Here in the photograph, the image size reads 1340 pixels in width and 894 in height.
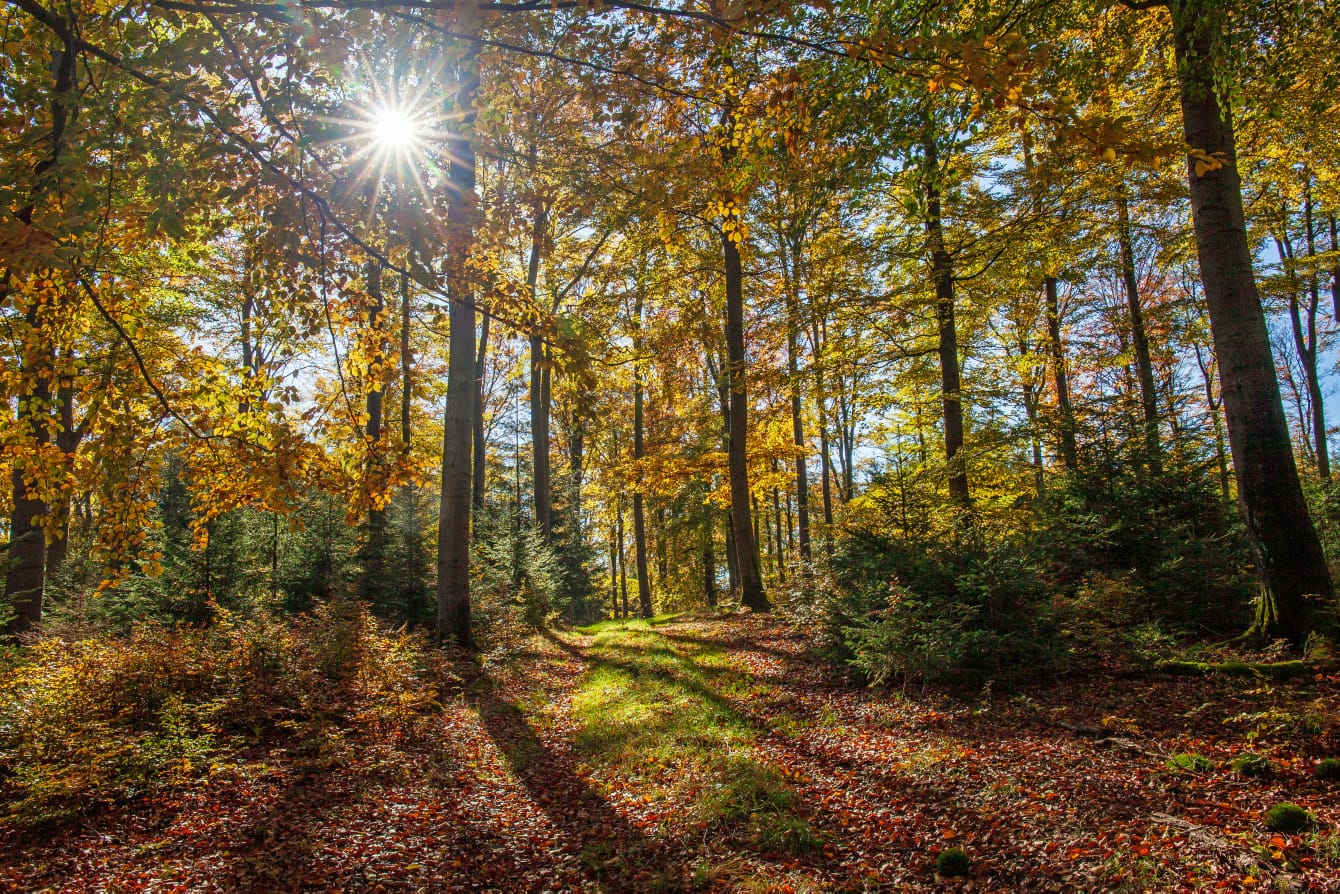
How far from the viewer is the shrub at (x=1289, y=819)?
3.31 meters

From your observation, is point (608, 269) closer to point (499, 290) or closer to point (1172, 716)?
point (499, 290)

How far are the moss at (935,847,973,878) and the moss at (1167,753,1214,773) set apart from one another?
1.70m

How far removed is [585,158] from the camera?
7.33 meters

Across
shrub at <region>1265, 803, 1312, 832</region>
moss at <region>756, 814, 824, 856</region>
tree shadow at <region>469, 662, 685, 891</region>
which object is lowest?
tree shadow at <region>469, 662, 685, 891</region>

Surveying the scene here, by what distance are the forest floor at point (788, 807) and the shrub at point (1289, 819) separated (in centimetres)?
9

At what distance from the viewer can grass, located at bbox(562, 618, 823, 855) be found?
4.31m

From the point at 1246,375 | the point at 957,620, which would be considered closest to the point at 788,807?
the point at 957,620

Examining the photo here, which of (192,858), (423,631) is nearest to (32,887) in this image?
(192,858)

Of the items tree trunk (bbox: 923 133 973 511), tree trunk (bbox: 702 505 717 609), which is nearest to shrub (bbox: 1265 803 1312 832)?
tree trunk (bbox: 923 133 973 511)

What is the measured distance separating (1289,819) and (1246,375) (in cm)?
401

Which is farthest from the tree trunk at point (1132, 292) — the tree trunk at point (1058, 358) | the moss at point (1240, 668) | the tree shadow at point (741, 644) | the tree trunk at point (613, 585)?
the tree trunk at point (613, 585)

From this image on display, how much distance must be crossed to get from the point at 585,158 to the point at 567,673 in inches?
296

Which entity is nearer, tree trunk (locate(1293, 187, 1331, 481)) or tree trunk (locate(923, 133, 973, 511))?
tree trunk (locate(923, 133, 973, 511))

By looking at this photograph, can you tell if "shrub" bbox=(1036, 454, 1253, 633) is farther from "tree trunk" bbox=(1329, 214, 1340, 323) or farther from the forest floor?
"tree trunk" bbox=(1329, 214, 1340, 323)
